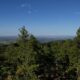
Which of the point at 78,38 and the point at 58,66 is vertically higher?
the point at 78,38

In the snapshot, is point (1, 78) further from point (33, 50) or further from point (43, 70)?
point (33, 50)

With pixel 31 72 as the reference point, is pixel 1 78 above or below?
below

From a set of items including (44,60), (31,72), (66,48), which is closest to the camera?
(31,72)

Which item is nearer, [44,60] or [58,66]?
[44,60]

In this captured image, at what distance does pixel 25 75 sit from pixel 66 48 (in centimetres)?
1656

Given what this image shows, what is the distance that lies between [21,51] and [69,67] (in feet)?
49.5

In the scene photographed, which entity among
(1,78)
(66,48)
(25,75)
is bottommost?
(1,78)

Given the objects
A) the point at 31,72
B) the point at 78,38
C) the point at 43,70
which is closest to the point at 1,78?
the point at 43,70

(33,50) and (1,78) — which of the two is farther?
(1,78)

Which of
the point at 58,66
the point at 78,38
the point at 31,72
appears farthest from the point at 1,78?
the point at 78,38

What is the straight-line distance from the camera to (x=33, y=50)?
130 ft

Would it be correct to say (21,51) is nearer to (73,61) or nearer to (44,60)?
(44,60)

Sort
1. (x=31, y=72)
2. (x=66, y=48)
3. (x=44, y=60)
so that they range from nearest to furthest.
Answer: (x=31, y=72) < (x=44, y=60) < (x=66, y=48)

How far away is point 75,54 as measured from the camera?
4878cm
